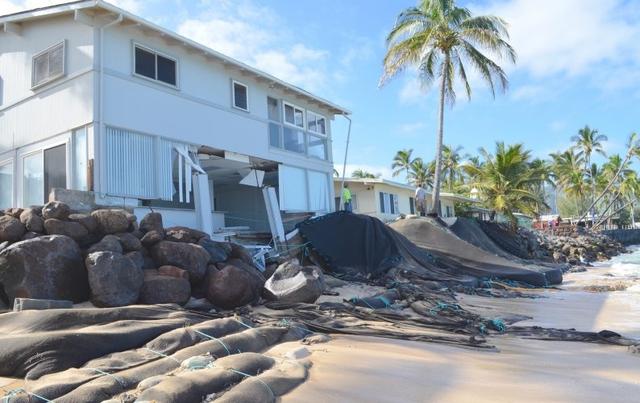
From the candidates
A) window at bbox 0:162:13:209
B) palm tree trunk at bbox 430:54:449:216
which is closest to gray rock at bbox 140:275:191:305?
window at bbox 0:162:13:209

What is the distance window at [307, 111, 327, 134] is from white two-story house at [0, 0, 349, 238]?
177 centimetres

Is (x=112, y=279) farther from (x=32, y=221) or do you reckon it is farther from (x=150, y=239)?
(x=32, y=221)

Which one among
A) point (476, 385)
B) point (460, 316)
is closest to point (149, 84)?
point (460, 316)

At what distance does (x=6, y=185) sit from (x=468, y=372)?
1351cm

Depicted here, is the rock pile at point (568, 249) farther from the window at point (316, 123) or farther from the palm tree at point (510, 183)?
the window at point (316, 123)

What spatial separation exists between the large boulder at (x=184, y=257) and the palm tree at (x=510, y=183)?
2120 cm

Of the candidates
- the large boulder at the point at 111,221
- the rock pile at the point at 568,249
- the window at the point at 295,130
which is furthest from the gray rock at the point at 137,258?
the rock pile at the point at 568,249

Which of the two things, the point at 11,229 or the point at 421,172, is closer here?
the point at 11,229

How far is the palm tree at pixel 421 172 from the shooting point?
166 feet

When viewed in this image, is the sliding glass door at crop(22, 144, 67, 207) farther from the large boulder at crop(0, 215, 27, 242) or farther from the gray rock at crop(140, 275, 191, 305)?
the gray rock at crop(140, 275, 191, 305)

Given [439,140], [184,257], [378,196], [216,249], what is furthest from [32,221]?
[378,196]

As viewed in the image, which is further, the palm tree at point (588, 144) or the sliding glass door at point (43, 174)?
the palm tree at point (588, 144)

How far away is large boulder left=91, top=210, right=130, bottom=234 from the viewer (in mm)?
7809

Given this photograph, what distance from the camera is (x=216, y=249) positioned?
862cm
